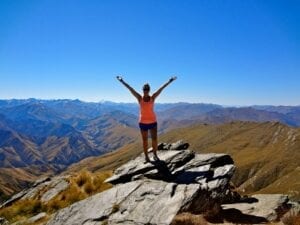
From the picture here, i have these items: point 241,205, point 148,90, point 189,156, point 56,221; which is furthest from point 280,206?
point 56,221

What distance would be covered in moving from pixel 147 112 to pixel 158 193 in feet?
17.0

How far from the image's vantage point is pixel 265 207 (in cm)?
1944

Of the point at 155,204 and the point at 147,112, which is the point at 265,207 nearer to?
the point at 155,204

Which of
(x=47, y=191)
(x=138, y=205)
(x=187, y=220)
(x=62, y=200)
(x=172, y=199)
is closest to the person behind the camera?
(x=187, y=220)

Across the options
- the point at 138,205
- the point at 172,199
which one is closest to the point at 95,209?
the point at 138,205

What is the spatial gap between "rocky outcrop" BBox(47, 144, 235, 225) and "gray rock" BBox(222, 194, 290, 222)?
1.60m

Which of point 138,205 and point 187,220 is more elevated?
point 187,220

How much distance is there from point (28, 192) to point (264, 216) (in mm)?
19104

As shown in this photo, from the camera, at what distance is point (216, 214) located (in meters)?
16.5

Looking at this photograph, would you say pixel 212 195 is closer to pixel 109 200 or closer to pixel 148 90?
pixel 109 200

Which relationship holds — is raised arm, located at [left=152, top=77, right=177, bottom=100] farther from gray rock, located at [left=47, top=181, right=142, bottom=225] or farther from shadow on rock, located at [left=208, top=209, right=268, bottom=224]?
shadow on rock, located at [left=208, top=209, right=268, bottom=224]

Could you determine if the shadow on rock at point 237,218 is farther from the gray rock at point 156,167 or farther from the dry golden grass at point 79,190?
the dry golden grass at point 79,190

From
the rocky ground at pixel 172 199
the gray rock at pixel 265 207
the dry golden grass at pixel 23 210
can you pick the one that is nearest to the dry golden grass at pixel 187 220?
the rocky ground at pixel 172 199

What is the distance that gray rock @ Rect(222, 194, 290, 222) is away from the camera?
1790 centimetres
